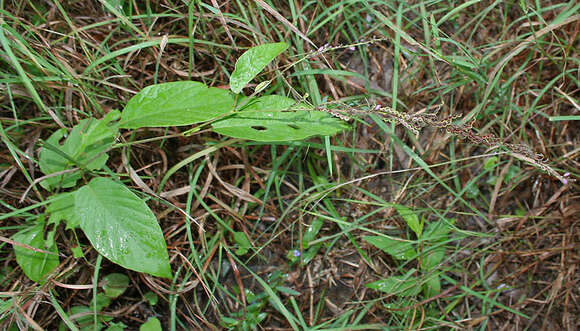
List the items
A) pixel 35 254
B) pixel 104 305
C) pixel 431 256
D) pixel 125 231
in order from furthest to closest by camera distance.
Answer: pixel 431 256, pixel 104 305, pixel 35 254, pixel 125 231

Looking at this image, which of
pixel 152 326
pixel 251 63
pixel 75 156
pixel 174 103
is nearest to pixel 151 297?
pixel 152 326

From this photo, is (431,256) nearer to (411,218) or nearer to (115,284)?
(411,218)

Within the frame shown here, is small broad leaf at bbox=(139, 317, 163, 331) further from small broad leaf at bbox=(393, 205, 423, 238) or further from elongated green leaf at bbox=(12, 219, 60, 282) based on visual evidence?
small broad leaf at bbox=(393, 205, 423, 238)

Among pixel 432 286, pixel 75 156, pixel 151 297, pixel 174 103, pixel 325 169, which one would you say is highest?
pixel 174 103

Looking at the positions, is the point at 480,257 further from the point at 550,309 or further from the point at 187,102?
the point at 187,102

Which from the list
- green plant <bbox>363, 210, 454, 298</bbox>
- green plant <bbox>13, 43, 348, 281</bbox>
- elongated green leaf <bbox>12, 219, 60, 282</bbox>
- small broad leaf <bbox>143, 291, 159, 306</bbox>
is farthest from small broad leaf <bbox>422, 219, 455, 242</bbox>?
elongated green leaf <bbox>12, 219, 60, 282</bbox>
